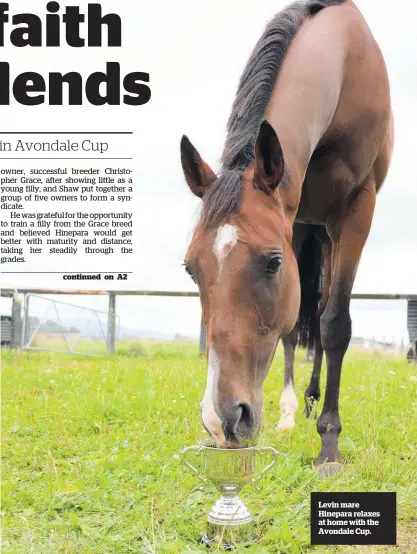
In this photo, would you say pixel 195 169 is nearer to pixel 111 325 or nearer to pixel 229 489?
pixel 229 489

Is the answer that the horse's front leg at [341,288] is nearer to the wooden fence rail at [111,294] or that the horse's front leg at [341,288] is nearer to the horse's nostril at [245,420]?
the horse's nostril at [245,420]

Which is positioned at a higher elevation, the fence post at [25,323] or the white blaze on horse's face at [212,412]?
the white blaze on horse's face at [212,412]

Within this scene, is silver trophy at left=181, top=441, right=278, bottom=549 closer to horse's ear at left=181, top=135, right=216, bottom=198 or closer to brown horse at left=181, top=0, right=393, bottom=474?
brown horse at left=181, top=0, right=393, bottom=474

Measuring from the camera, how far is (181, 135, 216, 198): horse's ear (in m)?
2.18

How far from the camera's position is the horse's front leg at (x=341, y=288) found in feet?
10.2

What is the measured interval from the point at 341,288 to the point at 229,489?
1487 mm

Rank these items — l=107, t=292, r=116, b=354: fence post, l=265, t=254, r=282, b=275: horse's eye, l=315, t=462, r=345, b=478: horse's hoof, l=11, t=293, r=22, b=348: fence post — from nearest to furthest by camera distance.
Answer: l=265, t=254, r=282, b=275: horse's eye < l=315, t=462, r=345, b=478: horse's hoof < l=107, t=292, r=116, b=354: fence post < l=11, t=293, r=22, b=348: fence post

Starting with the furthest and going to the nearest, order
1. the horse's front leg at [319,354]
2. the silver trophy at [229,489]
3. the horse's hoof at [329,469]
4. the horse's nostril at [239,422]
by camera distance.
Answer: the horse's front leg at [319,354], the horse's hoof at [329,469], the silver trophy at [229,489], the horse's nostril at [239,422]

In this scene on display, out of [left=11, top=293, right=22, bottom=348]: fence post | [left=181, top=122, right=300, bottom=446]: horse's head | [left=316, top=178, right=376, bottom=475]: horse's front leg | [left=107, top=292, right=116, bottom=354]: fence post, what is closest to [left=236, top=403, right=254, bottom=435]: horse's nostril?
[left=181, top=122, right=300, bottom=446]: horse's head

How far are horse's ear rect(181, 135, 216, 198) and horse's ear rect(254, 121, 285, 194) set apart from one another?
7.9 inches

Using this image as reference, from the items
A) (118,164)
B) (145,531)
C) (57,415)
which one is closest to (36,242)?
(118,164)

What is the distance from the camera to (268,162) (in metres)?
2.09

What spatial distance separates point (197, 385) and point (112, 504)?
2079mm

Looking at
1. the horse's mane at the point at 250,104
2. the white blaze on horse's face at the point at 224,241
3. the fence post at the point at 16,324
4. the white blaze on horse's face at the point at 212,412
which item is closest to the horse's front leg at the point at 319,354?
the horse's mane at the point at 250,104
